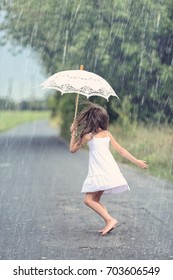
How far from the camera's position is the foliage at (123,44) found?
20.1 m

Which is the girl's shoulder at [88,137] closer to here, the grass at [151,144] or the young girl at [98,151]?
the young girl at [98,151]

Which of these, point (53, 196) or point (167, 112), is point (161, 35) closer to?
point (167, 112)

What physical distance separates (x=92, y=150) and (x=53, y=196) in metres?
3.67

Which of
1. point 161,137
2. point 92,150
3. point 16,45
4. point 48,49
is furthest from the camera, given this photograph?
point 16,45

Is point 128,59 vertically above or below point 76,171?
above

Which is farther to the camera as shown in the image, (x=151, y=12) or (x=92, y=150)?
(x=151, y=12)

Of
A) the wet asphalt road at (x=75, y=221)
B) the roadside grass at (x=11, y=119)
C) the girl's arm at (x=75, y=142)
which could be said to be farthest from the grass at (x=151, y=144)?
the roadside grass at (x=11, y=119)

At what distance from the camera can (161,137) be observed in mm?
18328

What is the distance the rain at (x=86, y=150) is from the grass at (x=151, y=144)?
0.16 feet

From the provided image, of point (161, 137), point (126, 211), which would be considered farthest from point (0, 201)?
point (161, 137)

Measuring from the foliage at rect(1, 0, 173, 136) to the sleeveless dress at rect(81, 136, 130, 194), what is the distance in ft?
40.3

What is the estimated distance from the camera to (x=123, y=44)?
66.2 ft
